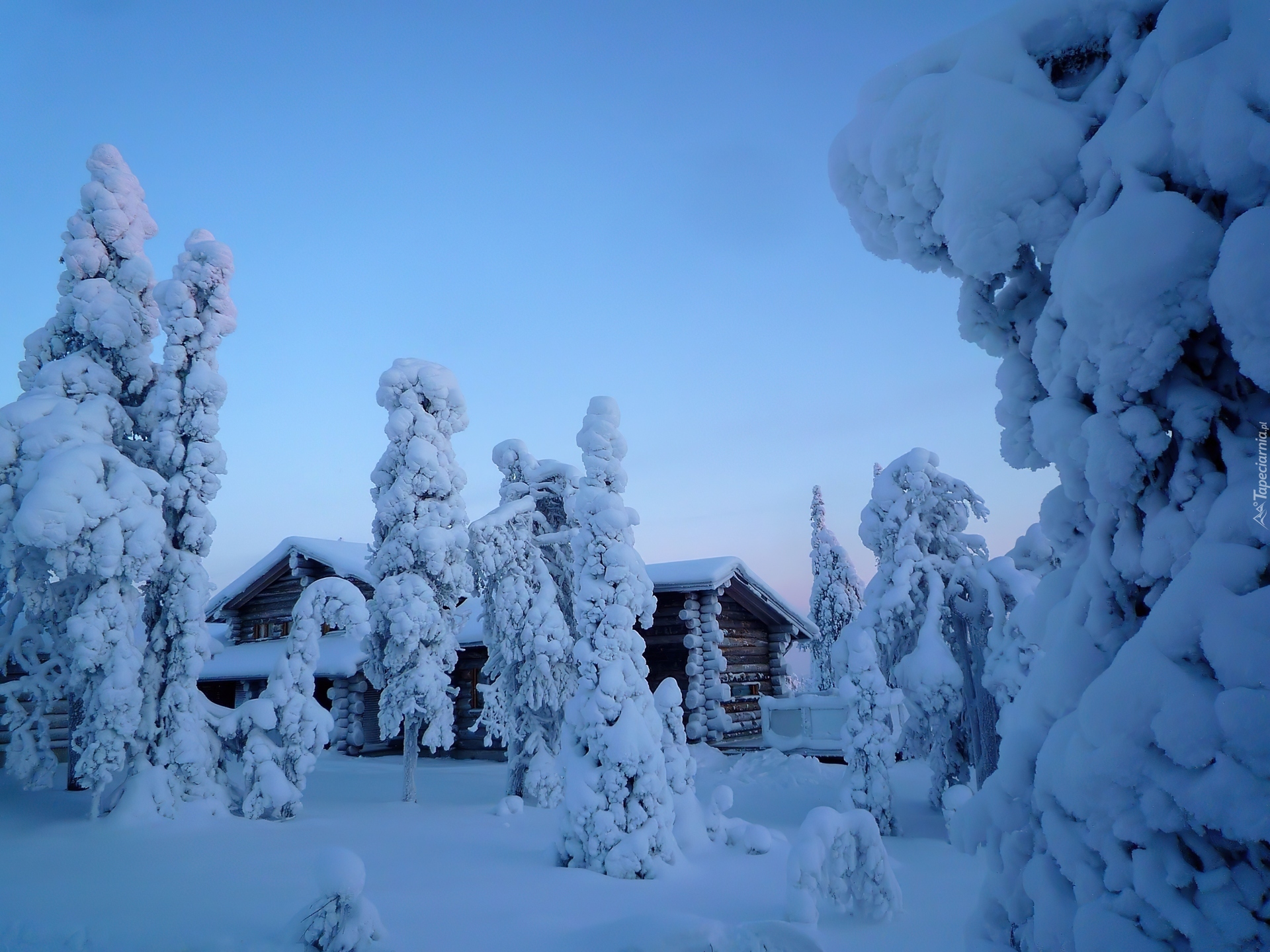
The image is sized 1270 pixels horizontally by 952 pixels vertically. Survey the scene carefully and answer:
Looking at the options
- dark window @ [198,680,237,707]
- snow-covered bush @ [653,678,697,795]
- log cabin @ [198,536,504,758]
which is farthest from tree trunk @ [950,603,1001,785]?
dark window @ [198,680,237,707]

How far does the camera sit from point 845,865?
22.8ft

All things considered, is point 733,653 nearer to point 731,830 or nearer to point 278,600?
point 731,830

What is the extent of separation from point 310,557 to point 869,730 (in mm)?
18434

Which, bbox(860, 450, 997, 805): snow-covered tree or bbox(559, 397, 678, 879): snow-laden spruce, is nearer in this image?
bbox(559, 397, 678, 879): snow-laden spruce

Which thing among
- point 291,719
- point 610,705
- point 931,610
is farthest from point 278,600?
point 931,610

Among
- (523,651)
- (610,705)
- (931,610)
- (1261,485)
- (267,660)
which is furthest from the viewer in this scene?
(267,660)

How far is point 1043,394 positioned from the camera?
2977 mm

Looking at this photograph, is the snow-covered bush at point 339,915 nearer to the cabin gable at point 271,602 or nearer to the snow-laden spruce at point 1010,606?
the snow-laden spruce at point 1010,606

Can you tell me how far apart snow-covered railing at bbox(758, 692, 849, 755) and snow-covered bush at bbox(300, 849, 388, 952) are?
44.7 feet

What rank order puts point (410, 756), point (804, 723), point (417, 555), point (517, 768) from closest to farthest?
point (410, 756), point (517, 768), point (417, 555), point (804, 723)

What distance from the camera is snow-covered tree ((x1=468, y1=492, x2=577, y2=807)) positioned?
14039 millimetres

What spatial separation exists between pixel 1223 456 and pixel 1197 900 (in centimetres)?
137

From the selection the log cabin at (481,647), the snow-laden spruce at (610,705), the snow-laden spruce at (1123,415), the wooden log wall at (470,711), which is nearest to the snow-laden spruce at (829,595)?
the log cabin at (481,647)

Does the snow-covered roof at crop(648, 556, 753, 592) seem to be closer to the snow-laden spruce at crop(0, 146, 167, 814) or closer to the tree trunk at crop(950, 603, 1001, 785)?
the tree trunk at crop(950, 603, 1001, 785)
